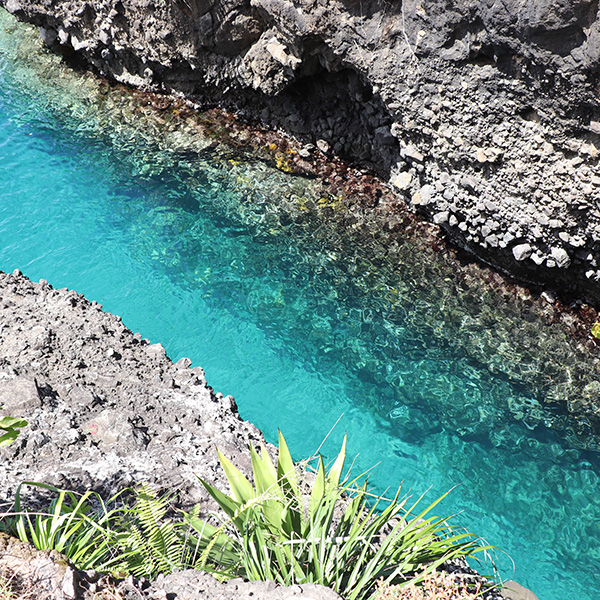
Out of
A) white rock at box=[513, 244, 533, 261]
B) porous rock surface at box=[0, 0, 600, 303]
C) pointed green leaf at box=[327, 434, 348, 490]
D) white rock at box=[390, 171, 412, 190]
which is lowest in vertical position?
pointed green leaf at box=[327, 434, 348, 490]

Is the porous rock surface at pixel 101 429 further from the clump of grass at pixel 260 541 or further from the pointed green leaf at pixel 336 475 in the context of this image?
the pointed green leaf at pixel 336 475

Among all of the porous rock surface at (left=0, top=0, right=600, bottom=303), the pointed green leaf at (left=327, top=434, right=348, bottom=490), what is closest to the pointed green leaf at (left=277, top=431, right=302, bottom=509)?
the pointed green leaf at (left=327, top=434, right=348, bottom=490)

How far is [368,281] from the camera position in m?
7.28

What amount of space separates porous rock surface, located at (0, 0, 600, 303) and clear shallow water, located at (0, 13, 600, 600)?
1.03 metres

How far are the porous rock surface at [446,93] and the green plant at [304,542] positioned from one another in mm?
4647

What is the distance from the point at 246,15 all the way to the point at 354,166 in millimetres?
3068

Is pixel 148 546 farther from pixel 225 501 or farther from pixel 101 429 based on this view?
pixel 101 429

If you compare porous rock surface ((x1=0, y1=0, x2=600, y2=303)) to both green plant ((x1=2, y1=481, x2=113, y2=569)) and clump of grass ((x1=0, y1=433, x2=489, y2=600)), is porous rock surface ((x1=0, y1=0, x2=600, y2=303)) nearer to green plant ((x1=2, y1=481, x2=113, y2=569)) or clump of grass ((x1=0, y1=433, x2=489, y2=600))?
clump of grass ((x1=0, y1=433, x2=489, y2=600))

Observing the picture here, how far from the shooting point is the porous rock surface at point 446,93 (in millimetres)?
5641

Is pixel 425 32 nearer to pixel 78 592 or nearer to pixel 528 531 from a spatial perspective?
pixel 528 531

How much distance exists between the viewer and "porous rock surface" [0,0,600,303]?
564 centimetres

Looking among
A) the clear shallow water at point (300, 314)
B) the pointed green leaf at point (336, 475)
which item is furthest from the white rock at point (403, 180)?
the pointed green leaf at point (336, 475)

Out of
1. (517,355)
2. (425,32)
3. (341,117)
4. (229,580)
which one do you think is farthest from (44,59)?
(229,580)

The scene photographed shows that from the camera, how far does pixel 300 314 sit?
689 centimetres
